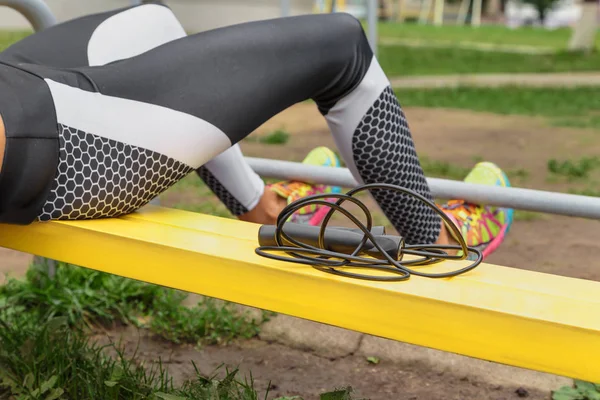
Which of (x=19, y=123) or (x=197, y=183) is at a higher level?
(x=19, y=123)

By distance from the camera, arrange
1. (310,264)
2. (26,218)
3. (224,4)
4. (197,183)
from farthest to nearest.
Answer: (224,4)
(197,183)
(26,218)
(310,264)

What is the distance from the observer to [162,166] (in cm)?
130

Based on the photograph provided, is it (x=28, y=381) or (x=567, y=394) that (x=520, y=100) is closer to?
(x=567, y=394)

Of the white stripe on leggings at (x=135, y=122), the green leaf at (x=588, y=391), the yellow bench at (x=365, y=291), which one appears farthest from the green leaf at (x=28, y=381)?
the green leaf at (x=588, y=391)

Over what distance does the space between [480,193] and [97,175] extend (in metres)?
0.96

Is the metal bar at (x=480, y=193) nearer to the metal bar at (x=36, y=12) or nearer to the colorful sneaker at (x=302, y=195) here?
the colorful sneaker at (x=302, y=195)

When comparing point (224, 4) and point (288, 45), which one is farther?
point (224, 4)

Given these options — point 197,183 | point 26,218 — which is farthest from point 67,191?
point 197,183

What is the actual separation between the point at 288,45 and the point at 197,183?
2188 mm

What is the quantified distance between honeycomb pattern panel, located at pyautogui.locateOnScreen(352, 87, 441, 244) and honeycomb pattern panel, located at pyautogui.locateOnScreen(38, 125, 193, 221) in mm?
361

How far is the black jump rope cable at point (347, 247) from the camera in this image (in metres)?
1.07

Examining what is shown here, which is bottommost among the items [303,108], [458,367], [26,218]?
[303,108]

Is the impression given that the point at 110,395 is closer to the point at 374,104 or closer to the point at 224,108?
the point at 224,108

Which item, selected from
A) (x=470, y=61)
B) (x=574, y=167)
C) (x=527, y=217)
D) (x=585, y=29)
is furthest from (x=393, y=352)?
(x=585, y=29)
